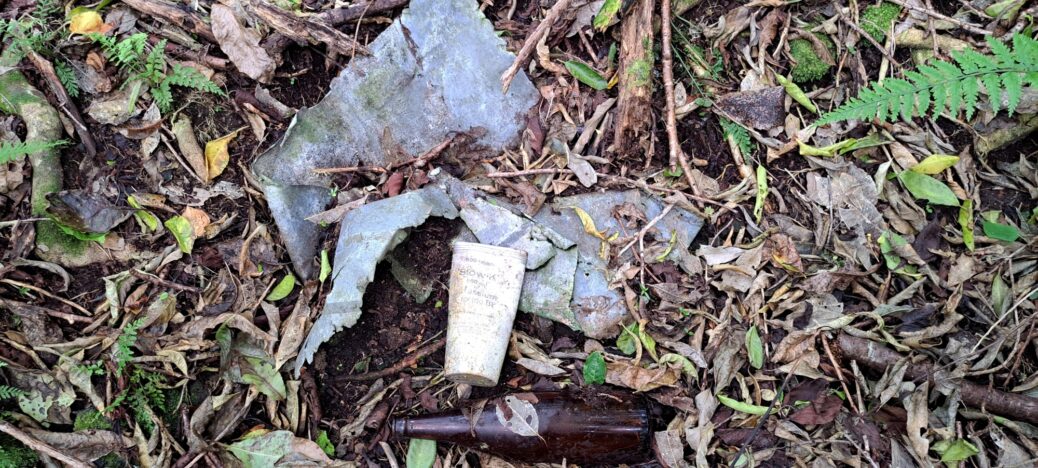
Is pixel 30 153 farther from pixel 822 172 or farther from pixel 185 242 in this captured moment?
pixel 822 172

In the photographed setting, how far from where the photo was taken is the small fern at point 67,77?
296cm

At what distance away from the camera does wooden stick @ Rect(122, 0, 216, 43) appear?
3.05 meters

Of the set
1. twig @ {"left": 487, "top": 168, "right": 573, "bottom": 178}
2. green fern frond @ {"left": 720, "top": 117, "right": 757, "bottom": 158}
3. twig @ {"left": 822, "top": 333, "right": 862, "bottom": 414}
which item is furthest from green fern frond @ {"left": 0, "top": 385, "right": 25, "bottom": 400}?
twig @ {"left": 822, "top": 333, "right": 862, "bottom": 414}

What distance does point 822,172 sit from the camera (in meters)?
2.96

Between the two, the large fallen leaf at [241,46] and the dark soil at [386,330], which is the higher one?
the large fallen leaf at [241,46]

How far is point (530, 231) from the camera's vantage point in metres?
2.89

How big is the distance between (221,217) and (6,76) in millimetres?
1090

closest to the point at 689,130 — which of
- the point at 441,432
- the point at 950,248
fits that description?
the point at 950,248

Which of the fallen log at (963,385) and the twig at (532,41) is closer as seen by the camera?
the fallen log at (963,385)

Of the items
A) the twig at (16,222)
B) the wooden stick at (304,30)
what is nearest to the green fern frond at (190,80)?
the wooden stick at (304,30)

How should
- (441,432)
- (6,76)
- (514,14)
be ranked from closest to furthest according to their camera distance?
1. (441,432)
2. (6,76)
3. (514,14)

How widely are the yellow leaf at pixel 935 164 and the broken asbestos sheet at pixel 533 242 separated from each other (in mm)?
941

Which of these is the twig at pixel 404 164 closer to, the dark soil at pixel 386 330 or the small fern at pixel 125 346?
the dark soil at pixel 386 330

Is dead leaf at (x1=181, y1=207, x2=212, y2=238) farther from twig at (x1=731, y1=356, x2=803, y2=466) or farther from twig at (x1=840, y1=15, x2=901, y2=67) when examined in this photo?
twig at (x1=840, y1=15, x2=901, y2=67)
